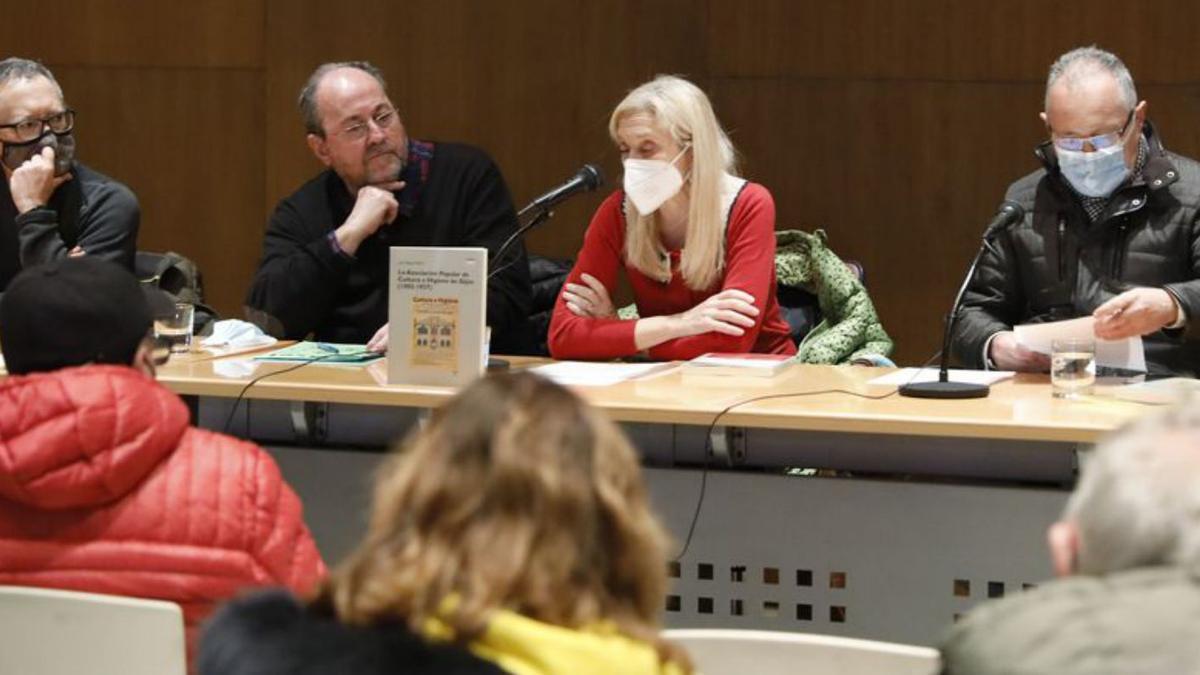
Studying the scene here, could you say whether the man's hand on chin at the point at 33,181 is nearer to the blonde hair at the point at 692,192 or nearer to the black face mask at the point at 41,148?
the black face mask at the point at 41,148

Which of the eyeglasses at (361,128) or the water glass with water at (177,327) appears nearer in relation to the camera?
the water glass with water at (177,327)

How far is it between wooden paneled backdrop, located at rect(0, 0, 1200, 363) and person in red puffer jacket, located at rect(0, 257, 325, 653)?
3.77m

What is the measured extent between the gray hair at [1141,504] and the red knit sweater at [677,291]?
2.35 meters

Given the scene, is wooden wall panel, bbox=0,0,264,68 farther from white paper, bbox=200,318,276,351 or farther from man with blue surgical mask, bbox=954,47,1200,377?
man with blue surgical mask, bbox=954,47,1200,377

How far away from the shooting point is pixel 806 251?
437cm

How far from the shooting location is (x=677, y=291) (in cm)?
398

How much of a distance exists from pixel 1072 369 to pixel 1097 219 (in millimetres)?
754

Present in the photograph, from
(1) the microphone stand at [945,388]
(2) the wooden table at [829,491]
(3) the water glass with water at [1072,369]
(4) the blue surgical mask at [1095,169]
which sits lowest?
(2) the wooden table at [829,491]

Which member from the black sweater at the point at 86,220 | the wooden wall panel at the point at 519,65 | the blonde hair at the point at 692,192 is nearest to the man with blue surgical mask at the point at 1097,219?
the blonde hair at the point at 692,192

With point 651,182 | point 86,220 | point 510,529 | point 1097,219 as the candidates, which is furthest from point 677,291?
point 510,529

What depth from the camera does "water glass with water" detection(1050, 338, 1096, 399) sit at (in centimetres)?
319

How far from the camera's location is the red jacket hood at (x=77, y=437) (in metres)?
2.07

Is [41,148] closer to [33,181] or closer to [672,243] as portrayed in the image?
[33,181]

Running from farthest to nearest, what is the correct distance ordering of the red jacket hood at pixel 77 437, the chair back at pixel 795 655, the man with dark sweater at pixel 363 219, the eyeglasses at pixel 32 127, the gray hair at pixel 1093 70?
the eyeglasses at pixel 32 127 → the man with dark sweater at pixel 363 219 → the gray hair at pixel 1093 70 → the red jacket hood at pixel 77 437 → the chair back at pixel 795 655
